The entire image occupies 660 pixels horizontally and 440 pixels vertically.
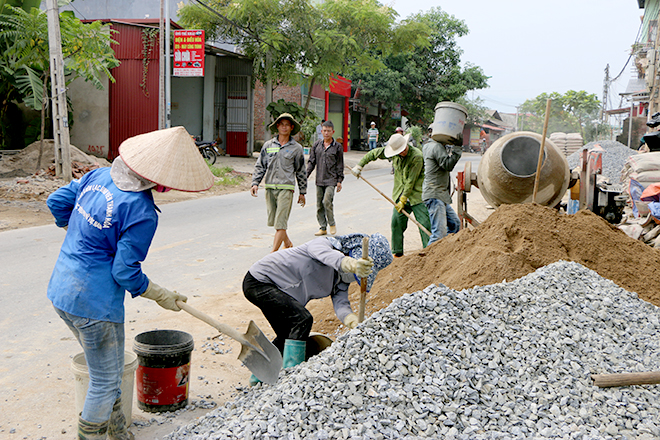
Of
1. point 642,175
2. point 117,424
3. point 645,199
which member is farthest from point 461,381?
point 642,175

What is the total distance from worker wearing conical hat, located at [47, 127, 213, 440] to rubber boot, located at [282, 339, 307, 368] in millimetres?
970

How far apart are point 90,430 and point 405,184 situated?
4947 millimetres

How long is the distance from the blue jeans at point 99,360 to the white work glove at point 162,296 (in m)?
0.22

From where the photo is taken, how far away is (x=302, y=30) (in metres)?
19.2

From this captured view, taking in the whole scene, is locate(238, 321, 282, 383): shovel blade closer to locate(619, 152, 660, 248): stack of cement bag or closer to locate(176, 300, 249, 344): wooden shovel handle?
locate(176, 300, 249, 344): wooden shovel handle

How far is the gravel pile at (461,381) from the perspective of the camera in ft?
9.59

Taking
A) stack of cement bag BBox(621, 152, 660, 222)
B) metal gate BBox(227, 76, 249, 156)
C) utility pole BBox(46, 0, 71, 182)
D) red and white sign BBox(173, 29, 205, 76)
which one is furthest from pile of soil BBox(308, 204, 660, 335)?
metal gate BBox(227, 76, 249, 156)

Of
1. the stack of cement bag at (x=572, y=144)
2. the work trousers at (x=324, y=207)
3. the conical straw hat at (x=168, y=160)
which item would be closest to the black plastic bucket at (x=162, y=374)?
the conical straw hat at (x=168, y=160)

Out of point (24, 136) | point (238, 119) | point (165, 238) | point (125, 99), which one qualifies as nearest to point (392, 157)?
point (165, 238)

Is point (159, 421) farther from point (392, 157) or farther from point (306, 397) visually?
point (392, 157)

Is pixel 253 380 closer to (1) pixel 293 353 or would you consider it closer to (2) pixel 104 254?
(1) pixel 293 353

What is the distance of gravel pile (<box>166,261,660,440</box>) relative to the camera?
292 centimetres

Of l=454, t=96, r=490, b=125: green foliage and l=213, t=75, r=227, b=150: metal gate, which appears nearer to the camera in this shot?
l=213, t=75, r=227, b=150: metal gate

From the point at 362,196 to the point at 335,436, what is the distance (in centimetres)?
1145
